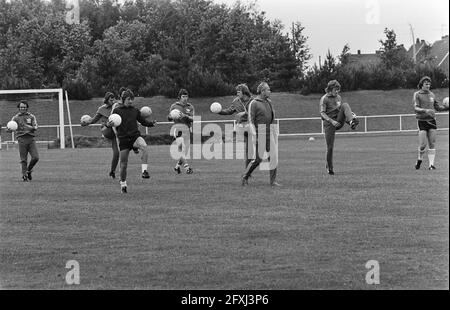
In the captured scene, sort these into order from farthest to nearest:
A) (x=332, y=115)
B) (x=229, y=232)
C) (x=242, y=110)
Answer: (x=242, y=110) → (x=332, y=115) → (x=229, y=232)

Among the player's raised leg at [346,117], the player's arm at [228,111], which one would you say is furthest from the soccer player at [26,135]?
the player's raised leg at [346,117]

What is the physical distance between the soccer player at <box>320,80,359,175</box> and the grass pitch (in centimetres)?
84

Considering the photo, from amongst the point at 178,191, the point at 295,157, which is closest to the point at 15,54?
the point at 295,157

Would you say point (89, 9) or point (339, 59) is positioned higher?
point (89, 9)

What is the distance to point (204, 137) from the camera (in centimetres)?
5128

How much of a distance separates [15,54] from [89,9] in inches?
655

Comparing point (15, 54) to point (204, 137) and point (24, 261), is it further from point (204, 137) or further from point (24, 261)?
point (24, 261)

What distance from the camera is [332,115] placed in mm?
22031

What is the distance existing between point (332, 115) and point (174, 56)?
47.9 metres

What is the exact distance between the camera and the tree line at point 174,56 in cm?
6775

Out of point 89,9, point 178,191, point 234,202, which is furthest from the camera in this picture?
point 89,9

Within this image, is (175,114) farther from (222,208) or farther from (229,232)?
(229,232)

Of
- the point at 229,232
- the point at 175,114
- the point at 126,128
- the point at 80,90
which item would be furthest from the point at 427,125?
the point at 80,90

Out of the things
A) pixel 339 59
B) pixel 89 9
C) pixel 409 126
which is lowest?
pixel 409 126
